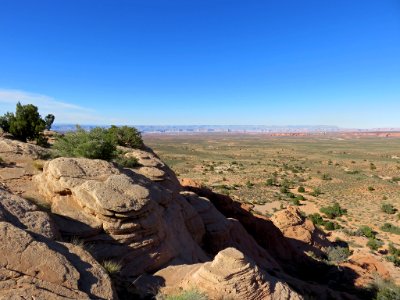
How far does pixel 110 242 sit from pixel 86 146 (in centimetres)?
641

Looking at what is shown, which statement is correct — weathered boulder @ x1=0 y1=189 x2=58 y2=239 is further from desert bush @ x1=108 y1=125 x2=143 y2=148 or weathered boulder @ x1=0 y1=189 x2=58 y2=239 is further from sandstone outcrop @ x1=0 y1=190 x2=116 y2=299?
desert bush @ x1=108 y1=125 x2=143 y2=148

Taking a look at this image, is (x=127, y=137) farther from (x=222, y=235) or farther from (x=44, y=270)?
(x=44, y=270)

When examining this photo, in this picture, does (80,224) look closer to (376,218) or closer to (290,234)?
(290,234)

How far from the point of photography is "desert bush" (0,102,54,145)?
20.2 metres

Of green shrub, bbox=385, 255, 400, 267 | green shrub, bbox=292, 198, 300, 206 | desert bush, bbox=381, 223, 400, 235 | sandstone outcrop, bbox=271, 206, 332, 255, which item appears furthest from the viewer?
green shrub, bbox=292, 198, 300, 206

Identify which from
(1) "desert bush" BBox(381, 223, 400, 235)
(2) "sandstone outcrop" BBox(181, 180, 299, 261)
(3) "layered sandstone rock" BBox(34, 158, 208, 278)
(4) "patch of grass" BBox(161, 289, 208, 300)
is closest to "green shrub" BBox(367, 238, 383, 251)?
(1) "desert bush" BBox(381, 223, 400, 235)

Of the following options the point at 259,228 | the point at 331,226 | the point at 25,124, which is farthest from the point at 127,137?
the point at 331,226

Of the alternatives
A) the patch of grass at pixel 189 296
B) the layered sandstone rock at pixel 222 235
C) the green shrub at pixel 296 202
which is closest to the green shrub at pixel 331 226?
the green shrub at pixel 296 202

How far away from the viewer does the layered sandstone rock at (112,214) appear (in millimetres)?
8203

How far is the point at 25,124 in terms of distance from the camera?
2019cm

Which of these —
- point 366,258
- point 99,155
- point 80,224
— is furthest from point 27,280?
point 366,258

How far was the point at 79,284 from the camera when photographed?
5297 millimetres

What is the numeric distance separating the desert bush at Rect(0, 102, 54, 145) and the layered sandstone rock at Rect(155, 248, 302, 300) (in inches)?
641

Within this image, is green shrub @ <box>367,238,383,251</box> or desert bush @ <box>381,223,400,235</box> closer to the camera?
green shrub @ <box>367,238,383,251</box>
